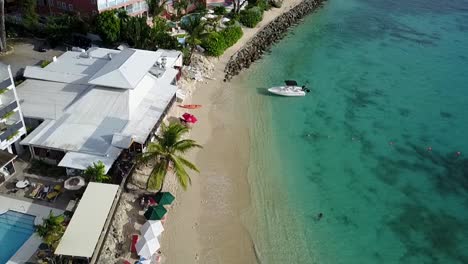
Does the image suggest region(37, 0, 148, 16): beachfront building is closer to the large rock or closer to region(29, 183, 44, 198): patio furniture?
the large rock

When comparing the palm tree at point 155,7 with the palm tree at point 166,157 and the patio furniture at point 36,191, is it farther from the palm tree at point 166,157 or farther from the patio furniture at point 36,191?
the patio furniture at point 36,191

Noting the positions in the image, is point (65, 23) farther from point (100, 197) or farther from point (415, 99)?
point (415, 99)

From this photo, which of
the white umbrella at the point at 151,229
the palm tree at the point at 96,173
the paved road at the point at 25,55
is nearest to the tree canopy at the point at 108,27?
the paved road at the point at 25,55

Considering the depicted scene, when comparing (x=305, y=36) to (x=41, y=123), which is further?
(x=305, y=36)

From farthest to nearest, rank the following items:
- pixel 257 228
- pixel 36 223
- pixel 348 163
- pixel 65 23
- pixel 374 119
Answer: pixel 65 23, pixel 374 119, pixel 348 163, pixel 257 228, pixel 36 223

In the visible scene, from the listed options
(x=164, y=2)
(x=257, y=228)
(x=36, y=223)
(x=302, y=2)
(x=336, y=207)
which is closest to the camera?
(x=36, y=223)

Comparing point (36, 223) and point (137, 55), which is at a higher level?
point (137, 55)

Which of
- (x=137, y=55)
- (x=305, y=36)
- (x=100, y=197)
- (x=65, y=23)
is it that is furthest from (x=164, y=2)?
(x=100, y=197)
